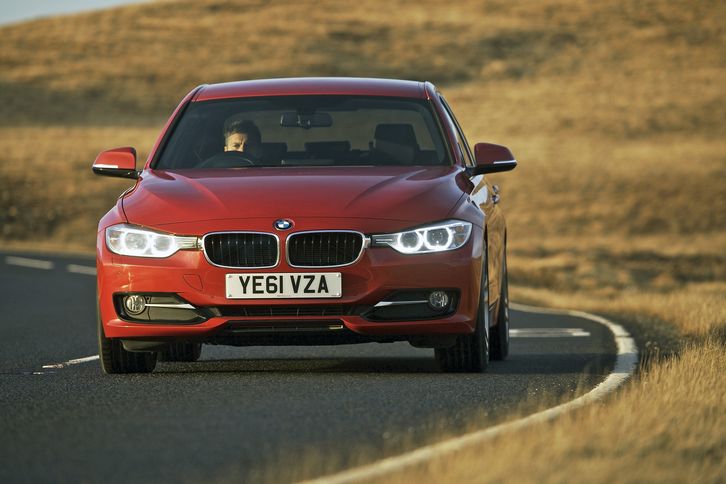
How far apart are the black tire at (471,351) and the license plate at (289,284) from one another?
88 centimetres

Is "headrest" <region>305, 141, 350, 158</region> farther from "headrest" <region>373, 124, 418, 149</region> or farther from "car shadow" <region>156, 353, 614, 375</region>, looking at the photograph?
"car shadow" <region>156, 353, 614, 375</region>

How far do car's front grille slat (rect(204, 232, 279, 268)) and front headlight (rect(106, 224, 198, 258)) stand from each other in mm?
102

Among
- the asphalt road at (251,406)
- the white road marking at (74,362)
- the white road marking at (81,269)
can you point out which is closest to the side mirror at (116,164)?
the asphalt road at (251,406)

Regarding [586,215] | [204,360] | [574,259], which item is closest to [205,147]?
[204,360]

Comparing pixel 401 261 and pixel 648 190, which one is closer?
pixel 401 261

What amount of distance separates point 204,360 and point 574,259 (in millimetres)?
24828

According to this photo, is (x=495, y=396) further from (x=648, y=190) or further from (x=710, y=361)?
(x=648, y=190)

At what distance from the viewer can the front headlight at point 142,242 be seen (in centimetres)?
883

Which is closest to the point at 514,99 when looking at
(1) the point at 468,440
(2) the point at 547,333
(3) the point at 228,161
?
(2) the point at 547,333

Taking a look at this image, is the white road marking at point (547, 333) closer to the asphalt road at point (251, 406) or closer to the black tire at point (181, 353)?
the asphalt road at point (251, 406)

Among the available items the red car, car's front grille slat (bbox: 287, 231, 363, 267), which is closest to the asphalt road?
the red car

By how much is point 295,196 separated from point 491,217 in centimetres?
166

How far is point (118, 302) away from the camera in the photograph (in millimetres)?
9055

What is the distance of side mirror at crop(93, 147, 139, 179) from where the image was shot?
9.97m
